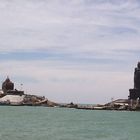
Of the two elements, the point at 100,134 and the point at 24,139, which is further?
the point at 100,134

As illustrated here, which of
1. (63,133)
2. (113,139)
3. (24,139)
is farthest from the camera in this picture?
(63,133)

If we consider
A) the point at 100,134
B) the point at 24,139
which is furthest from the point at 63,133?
the point at 24,139

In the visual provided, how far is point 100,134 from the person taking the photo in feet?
277

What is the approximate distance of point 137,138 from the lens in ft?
261

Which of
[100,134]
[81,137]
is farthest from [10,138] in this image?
[100,134]

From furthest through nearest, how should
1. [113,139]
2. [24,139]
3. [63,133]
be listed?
[63,133] → [113,139] → [24,139]

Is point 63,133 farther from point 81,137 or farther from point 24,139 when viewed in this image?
point 24,139

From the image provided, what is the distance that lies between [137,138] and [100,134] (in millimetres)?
6914

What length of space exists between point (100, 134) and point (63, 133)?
18.6 feet

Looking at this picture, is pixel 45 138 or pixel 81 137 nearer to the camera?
pixel 45 138

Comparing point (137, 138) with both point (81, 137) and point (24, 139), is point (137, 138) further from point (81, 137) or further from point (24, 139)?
point (24, 139)

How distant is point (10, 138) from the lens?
69625 millimetres

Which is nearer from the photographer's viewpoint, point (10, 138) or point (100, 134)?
point (10, 138)

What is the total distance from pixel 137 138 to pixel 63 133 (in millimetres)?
10567
